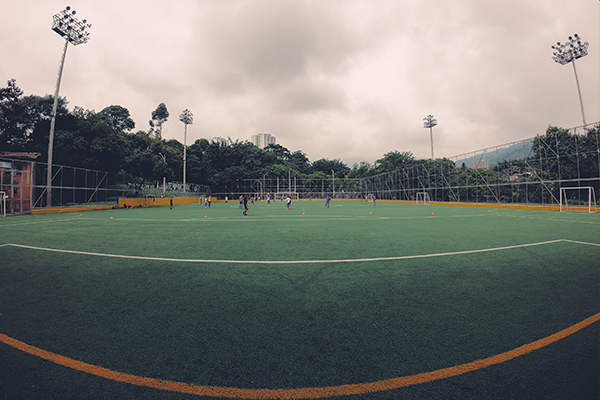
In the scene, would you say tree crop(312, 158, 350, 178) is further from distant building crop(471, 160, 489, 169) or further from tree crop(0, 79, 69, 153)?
tree crop(0, 79, 69, 153)

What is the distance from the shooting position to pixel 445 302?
388 cm

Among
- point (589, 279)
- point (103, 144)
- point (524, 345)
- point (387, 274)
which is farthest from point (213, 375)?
point (103, 144)

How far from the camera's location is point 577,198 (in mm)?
22906

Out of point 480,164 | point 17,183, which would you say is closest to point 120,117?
point 17,183

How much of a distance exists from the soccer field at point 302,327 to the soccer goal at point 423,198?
38078mm

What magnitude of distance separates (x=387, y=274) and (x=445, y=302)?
1367 mm

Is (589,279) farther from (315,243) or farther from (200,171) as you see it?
(200,171)

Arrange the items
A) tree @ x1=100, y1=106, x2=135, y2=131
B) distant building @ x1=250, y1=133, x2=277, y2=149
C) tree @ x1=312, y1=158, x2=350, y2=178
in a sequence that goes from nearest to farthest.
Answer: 1. tree @ x1=100, y1=106, x2=135, y2=131
2. tree @ x1=312, y1=158, x2=350, y2=178
3. distant building @ x1=250, y1=133, x2=277, y2=149

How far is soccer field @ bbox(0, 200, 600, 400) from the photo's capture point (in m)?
2.30

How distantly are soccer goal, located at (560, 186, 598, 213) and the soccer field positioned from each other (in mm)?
22332

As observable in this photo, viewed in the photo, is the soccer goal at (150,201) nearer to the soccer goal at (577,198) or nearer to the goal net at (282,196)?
the goal net at (282,196)

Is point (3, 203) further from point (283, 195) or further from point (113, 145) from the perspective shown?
point (283, 195)

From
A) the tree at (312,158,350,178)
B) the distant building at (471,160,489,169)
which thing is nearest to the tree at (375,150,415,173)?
the tree at (312,158,350,178)

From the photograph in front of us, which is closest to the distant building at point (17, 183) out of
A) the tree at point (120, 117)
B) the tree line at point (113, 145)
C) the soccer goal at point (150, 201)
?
the tree line at point (113, 145)
